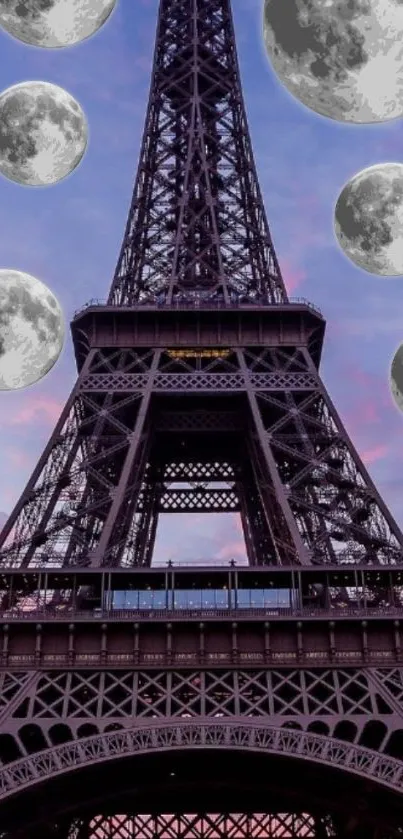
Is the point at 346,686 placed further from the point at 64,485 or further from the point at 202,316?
the point at 202,316

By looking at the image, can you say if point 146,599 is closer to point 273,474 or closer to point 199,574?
point 199,574

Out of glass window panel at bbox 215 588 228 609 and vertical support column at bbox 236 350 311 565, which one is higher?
vertical support column at bbox 236 350 311 565

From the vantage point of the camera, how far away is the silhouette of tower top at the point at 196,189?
4597cm

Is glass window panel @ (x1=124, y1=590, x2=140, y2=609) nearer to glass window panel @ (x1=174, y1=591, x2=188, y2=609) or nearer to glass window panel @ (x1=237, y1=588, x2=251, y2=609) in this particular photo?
glass window panel @ (x1=174, y1=591, x2=188, y2=609)

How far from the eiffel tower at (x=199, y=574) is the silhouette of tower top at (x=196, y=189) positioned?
123 millimetres

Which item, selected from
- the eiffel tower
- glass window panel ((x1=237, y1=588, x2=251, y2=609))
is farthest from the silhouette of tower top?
glass window panel ((x1=237, y1=588, x2=251, y2=609))

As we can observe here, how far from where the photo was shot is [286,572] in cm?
3216

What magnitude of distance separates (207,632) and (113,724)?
154 inches

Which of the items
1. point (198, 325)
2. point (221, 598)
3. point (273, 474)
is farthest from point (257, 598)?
point (198, 325)

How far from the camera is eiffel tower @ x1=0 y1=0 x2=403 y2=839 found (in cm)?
2912

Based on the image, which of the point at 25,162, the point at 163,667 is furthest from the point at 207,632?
the point at 25,162

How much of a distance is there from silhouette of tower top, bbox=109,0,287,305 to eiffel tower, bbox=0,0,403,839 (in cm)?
12

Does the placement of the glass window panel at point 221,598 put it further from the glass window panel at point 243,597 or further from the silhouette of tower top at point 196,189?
the silhouette of tower top at point 196,189

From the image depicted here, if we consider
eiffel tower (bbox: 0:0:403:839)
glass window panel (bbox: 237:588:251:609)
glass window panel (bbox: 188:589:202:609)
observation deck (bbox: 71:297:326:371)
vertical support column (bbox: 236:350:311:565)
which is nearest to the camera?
eiffel tower (bbox: 0:0:403:839)
